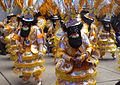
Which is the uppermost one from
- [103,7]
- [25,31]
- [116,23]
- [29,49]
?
[103,7]

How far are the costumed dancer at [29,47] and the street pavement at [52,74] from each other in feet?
1.81

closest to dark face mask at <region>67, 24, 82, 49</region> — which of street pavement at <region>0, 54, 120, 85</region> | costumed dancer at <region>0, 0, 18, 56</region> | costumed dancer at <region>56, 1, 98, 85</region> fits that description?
costumed dancer at <region>56, 1, 98, 85</region>

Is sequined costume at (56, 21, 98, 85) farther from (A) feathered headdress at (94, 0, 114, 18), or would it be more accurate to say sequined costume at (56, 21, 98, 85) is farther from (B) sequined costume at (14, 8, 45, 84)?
(A) feathered headdress at (94, 0, 114, 18)

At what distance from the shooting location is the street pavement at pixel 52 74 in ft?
21.8

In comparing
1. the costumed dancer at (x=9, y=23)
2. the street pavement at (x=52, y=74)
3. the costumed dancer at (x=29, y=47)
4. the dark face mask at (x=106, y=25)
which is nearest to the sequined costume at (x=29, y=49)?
the costumed dancer at (x=29, y=47)

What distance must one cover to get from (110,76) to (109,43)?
2.36 m

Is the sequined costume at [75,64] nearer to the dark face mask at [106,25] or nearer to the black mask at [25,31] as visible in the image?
the black mask at [25,31]

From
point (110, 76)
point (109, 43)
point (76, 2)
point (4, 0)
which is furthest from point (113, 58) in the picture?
point (76, 2)

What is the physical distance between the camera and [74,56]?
14.8 ft

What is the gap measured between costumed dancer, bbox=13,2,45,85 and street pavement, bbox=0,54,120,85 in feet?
1.81

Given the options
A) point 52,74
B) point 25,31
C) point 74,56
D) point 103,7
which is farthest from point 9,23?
point 74,56

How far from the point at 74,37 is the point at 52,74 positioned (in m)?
3.24

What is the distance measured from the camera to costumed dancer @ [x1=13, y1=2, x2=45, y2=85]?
5.91m

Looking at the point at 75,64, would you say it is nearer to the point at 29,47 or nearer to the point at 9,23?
the point at 29,47
